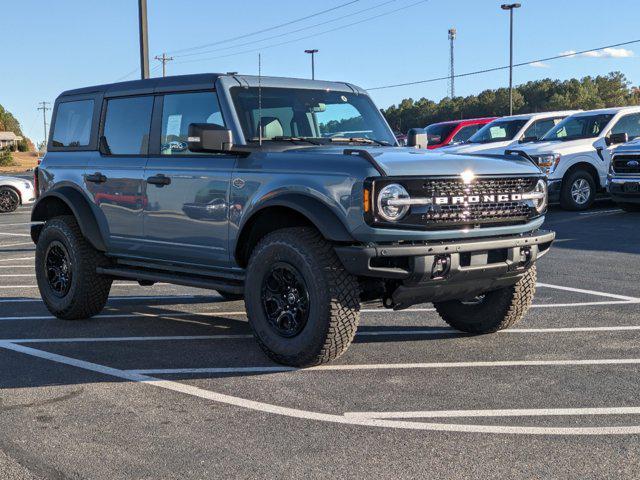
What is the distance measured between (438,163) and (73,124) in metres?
3.99

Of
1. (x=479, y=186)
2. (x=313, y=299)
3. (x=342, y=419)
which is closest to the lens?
(x=342, y=419)

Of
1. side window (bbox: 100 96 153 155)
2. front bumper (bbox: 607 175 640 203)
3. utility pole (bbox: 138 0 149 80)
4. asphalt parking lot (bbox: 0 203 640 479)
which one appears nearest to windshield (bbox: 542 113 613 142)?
front bumper (bbox: 607 175 640 203)

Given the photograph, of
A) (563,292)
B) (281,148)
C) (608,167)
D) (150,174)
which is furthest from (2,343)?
(608,167)

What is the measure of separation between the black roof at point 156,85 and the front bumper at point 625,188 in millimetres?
10852

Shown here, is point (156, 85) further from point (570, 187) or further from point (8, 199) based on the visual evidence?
point (8, 199)

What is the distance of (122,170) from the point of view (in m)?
7.20

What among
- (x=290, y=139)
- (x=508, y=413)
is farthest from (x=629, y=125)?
(x=508, y=413)

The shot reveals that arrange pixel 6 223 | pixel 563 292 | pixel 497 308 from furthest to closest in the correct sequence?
pixel 6 223 < pixel 563 292 < pixel 497 308

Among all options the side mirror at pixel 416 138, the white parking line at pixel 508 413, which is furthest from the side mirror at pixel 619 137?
the white parking line at pixel 508 413

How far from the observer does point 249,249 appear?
20.5ft

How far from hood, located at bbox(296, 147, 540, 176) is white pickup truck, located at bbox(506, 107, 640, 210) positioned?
1178cm

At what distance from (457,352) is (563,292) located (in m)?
2.93

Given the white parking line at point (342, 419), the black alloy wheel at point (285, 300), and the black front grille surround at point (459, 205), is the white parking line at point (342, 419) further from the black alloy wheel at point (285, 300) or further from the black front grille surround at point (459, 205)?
the black front grille surround at point (459, 205)

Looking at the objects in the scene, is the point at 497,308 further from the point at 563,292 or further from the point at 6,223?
the point at 6,223
